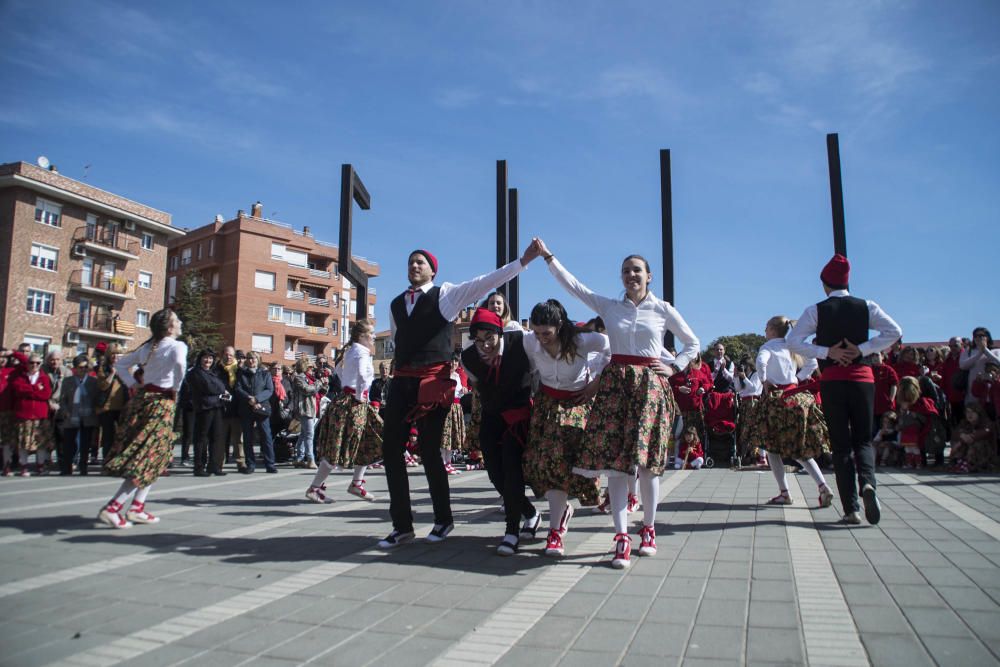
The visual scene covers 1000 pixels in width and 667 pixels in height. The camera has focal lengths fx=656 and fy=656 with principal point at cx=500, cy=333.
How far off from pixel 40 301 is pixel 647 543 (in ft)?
152

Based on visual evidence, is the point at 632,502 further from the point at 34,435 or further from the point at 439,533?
the point at 34,435

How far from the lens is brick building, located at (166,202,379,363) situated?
56.0m

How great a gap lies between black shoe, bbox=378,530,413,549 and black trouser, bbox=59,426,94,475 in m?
8.65

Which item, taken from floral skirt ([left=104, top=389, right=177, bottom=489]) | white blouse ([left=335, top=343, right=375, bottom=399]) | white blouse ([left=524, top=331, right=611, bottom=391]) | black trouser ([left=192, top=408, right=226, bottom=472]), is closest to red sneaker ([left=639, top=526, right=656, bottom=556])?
white blouse ([left=524, top=331, right=611, bottom=391])

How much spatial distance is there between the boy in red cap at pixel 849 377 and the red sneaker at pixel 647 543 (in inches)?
84.0

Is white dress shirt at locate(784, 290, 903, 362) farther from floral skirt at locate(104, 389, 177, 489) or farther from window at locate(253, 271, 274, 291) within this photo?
window at locate(253, 271, 274, 291)

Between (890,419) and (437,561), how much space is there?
991 cm

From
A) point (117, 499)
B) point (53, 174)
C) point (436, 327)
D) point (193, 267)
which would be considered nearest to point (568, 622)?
point (436, 327)

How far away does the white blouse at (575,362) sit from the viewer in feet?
16.2

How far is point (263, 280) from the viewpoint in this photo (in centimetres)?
5741

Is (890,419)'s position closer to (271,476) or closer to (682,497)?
(682,497)

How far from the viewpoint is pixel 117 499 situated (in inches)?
234

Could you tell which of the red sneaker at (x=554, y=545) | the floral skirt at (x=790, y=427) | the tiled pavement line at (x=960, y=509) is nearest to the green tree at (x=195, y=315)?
the floral skirt at (x=790, y=427)

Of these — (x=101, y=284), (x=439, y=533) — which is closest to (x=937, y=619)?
(x=439, y=533)
